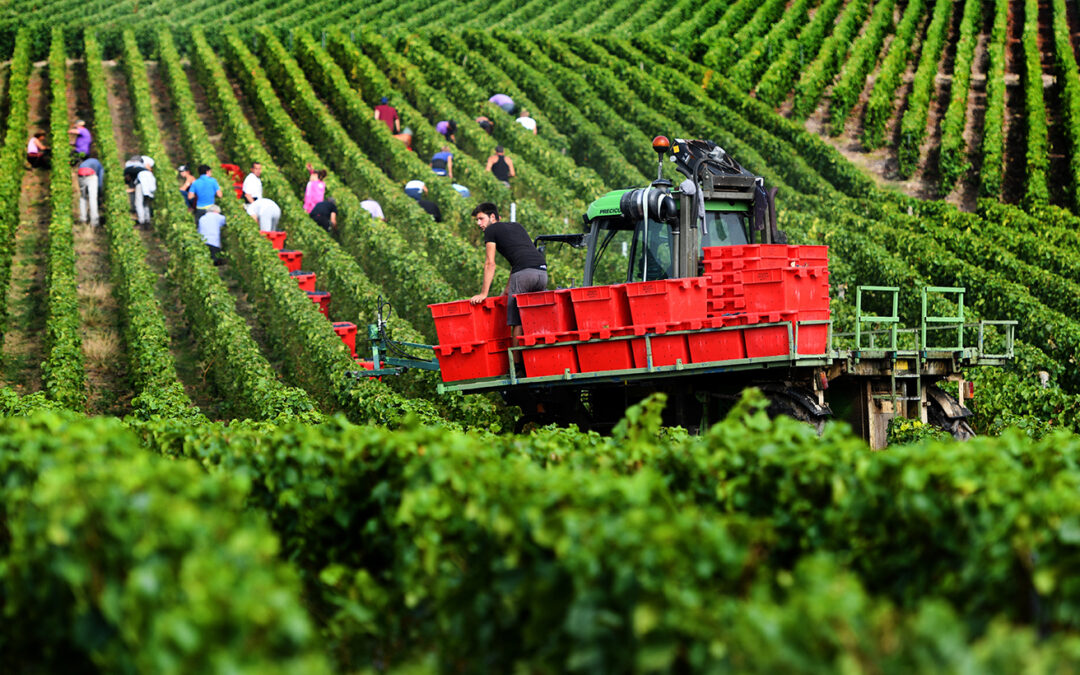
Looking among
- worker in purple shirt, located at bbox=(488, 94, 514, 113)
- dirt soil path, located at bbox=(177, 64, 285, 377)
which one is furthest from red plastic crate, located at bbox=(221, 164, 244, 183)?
worker in purple shirt, located at bbox=(488, 94, 514, 113)

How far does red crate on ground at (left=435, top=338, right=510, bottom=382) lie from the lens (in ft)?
37.5

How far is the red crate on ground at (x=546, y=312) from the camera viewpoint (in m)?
11.0

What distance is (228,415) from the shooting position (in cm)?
1619

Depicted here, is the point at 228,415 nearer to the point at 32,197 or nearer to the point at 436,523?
the point at 436,523

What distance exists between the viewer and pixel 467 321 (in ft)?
37.4

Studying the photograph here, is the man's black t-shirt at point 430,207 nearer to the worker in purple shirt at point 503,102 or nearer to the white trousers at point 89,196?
the white trousers at point 89,196

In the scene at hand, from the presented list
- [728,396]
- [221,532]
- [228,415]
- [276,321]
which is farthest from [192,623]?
[276,321]

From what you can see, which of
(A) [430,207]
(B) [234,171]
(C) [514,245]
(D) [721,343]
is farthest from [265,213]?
(D) [721,343]

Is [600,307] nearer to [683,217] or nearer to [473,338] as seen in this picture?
[473,338]

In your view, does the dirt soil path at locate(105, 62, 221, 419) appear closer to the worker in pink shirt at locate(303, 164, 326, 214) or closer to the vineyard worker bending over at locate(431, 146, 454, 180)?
the worker in pink shirt at locate(303, 164, 326, 214)

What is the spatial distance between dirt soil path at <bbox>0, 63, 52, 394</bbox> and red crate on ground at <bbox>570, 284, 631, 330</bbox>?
9657 mm

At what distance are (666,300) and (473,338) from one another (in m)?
1.94

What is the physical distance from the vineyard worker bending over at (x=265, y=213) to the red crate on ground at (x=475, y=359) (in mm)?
13957

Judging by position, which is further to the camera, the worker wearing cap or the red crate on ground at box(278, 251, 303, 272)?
the worker wearing cap
